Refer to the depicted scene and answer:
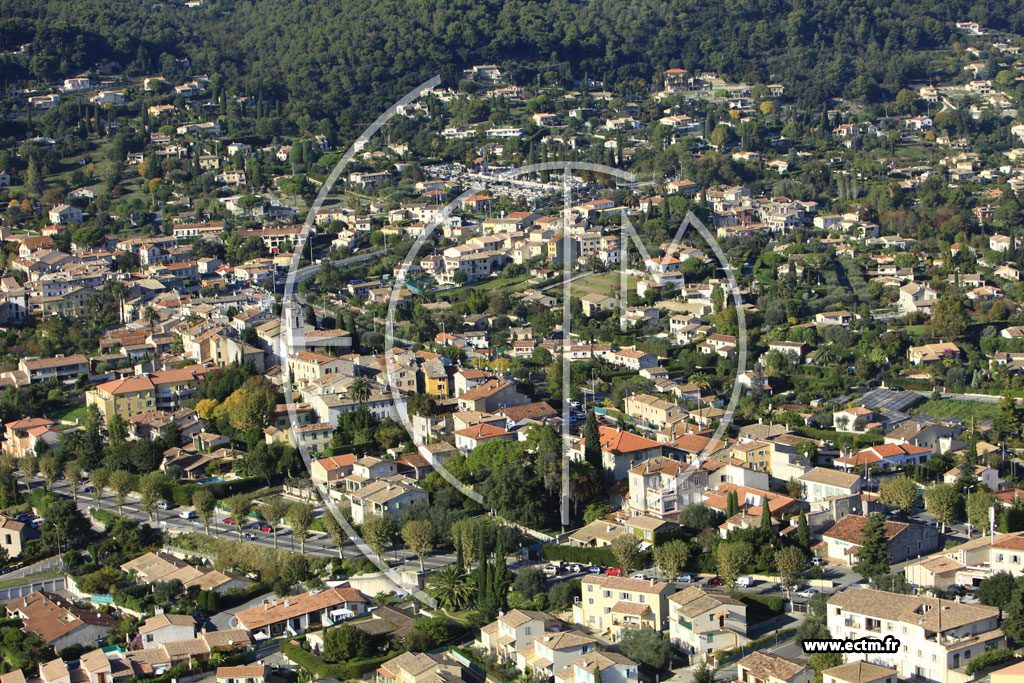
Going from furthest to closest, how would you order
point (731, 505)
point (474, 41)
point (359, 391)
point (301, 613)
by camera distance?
point (474, 41), point (359, 391), point (731, 505), point (301, 613)

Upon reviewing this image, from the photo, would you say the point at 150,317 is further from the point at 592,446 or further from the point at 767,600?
the point at 767,600

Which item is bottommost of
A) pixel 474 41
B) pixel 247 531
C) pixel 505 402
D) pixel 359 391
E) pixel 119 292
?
pixel 247 531

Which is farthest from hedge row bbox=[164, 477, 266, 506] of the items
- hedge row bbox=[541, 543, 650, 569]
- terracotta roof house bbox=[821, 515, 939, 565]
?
terracotta roof house bbox=[821, 515, 939, 565]

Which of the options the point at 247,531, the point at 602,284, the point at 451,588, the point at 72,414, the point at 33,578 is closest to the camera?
the point at 451,588

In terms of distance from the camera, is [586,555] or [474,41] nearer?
[586,555]

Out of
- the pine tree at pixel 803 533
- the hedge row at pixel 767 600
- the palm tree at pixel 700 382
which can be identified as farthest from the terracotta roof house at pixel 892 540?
the palm tree at pixel 700 382

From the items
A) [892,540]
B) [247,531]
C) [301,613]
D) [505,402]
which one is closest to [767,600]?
[892,540]

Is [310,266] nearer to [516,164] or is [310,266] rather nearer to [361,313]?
[361,313]
